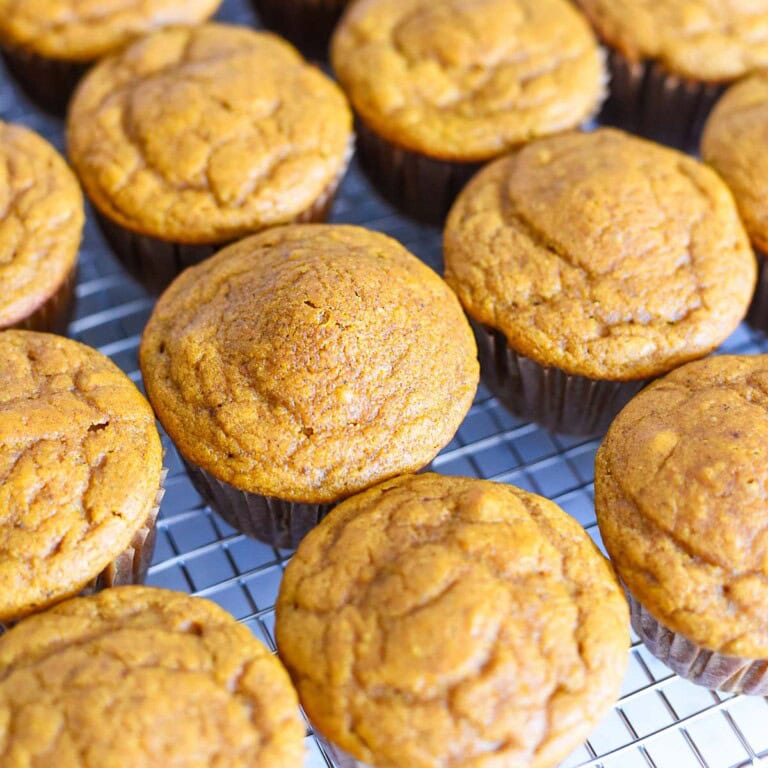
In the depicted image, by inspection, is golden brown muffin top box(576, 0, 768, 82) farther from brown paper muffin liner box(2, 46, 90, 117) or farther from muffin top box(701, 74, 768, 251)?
brown paper muffin liner box(2, 46, 90, 117)

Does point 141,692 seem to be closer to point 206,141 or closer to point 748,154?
point 206,141

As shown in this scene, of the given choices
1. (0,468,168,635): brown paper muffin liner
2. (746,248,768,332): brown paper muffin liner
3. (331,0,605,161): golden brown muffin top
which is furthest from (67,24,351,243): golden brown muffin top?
(746,248,768,332): brown paper muffin liner

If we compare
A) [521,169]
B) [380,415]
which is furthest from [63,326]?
[521,169]

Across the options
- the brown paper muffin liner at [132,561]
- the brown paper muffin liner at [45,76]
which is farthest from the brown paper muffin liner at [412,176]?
the brown paper muffin liner at [132,561]

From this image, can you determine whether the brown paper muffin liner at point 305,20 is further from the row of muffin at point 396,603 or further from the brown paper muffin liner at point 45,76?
the row of muffin at point 396,603

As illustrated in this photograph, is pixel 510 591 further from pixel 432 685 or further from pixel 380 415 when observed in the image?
pixel 380 415

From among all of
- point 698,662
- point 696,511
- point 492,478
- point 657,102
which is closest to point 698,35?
point 657,102
